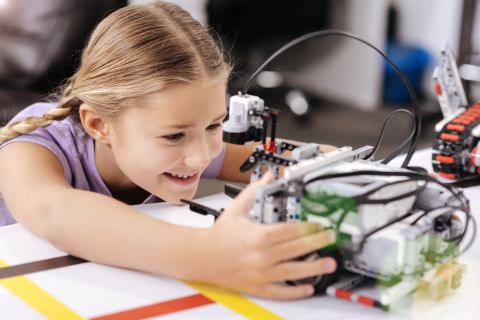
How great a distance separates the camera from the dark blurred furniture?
180 cm

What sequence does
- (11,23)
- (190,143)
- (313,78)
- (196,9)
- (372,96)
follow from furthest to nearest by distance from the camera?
(313,78) → (372,96) → (196,9) → (11,23) → (190,143)

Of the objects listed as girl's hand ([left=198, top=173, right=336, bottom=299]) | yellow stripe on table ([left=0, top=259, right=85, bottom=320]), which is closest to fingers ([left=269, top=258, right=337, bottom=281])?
girl's hand ([left=198, top=173, right=336, bottom=299])

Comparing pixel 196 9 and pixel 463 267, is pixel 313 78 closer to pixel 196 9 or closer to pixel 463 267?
pixel 196 9

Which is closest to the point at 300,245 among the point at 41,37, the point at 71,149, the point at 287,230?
the point at 287,230

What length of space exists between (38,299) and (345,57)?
11.3 feet

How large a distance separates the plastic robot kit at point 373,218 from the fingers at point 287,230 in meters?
0.01

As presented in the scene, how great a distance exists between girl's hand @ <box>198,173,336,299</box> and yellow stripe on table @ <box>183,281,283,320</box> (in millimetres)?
15

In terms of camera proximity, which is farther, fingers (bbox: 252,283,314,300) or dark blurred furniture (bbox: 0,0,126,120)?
dark blurred furniture (bbox: 0,0,126,120)

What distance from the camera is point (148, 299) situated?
0.60m

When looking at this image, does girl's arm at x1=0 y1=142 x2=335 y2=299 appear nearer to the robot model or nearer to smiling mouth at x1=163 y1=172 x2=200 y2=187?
smiling mouth at x1=163 y1=172 x2=200 y2=187

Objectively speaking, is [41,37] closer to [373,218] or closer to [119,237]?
[119,237]

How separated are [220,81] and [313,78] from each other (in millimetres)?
3253

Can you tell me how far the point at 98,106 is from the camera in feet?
2.85

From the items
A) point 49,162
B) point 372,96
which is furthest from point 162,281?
point 372,96
